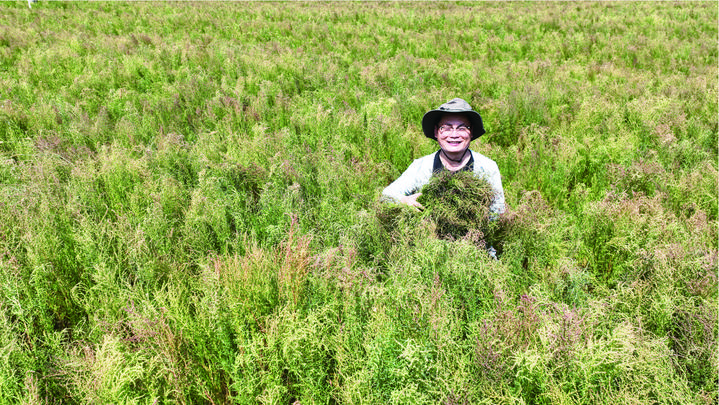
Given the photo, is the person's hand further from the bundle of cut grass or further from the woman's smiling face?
the woman's smiling face

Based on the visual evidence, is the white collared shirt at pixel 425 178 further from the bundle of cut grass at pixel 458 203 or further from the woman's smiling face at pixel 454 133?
the bundle of cut grass at pixel 458 203

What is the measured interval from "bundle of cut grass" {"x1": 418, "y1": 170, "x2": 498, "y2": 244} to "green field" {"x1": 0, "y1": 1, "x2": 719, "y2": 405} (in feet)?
0.53

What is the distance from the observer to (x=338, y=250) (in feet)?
7.89

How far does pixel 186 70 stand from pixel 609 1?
2027 centimetres

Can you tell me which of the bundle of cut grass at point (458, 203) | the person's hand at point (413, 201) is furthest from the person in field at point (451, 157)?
the bundle of cut grass at point (458, 203)

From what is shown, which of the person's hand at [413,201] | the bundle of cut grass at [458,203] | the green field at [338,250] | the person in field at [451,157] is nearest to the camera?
the green field at [338,250]

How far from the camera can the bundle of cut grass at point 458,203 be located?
2.47 m

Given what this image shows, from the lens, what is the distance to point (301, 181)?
3449mm

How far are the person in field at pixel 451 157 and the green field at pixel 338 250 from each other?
0.82ft

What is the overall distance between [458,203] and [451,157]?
70 cm

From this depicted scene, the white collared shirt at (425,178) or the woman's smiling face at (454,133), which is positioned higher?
the woman's smiling face at (454,133)

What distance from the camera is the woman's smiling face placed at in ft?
9.64

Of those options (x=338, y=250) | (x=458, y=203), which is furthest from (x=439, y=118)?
(x=338, y=250)

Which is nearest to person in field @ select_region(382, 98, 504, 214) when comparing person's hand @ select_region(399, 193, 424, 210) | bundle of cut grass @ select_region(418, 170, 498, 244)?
person's hand @ select_region(399, 193, 424, 210)
